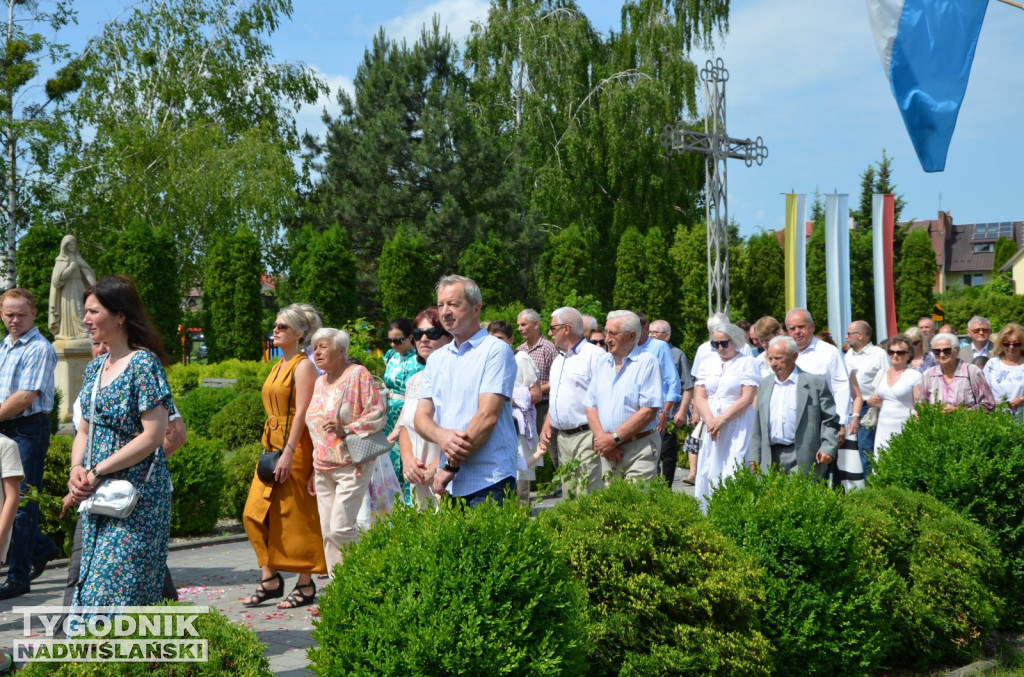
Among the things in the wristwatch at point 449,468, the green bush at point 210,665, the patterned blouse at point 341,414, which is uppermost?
the patterned blouse at point 341,414

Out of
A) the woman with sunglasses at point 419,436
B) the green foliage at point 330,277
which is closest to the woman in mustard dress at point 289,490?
the woman with sunglasses at point 419,436

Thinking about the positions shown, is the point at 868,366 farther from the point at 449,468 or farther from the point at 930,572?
the point at 449,468

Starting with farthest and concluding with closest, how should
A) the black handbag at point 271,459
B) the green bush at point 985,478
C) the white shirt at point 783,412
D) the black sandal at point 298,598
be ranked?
the white shirt at point 783,412 < the black sandal at point 298,598 < the black handbag at point 271,459 < the green bush at point 985,478

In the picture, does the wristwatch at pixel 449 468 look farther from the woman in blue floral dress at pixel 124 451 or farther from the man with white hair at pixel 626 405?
the man with white hair at pixel 626 405

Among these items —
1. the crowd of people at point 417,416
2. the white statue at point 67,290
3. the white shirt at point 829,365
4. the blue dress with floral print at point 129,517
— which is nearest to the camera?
the blue dress with floral print at point 129,517

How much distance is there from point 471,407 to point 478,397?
0.23 ft

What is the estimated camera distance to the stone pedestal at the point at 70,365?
68.0ft

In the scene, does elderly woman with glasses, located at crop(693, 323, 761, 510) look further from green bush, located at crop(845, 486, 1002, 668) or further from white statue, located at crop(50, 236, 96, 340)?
white statue, located at crop(50, 236, 96, 340)

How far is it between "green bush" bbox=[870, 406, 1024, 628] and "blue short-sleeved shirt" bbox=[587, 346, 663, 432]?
5.56 feet

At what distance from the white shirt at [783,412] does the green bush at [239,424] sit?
24.8 ft

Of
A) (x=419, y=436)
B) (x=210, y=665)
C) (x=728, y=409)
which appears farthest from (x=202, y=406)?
(x=210, y=665)

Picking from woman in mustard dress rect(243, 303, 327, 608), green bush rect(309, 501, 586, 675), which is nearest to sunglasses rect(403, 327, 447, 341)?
woman in mustard dress rect(243, 303, 327, 608)

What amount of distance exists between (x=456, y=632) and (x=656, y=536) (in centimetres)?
133

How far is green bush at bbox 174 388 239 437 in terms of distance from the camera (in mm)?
15875
